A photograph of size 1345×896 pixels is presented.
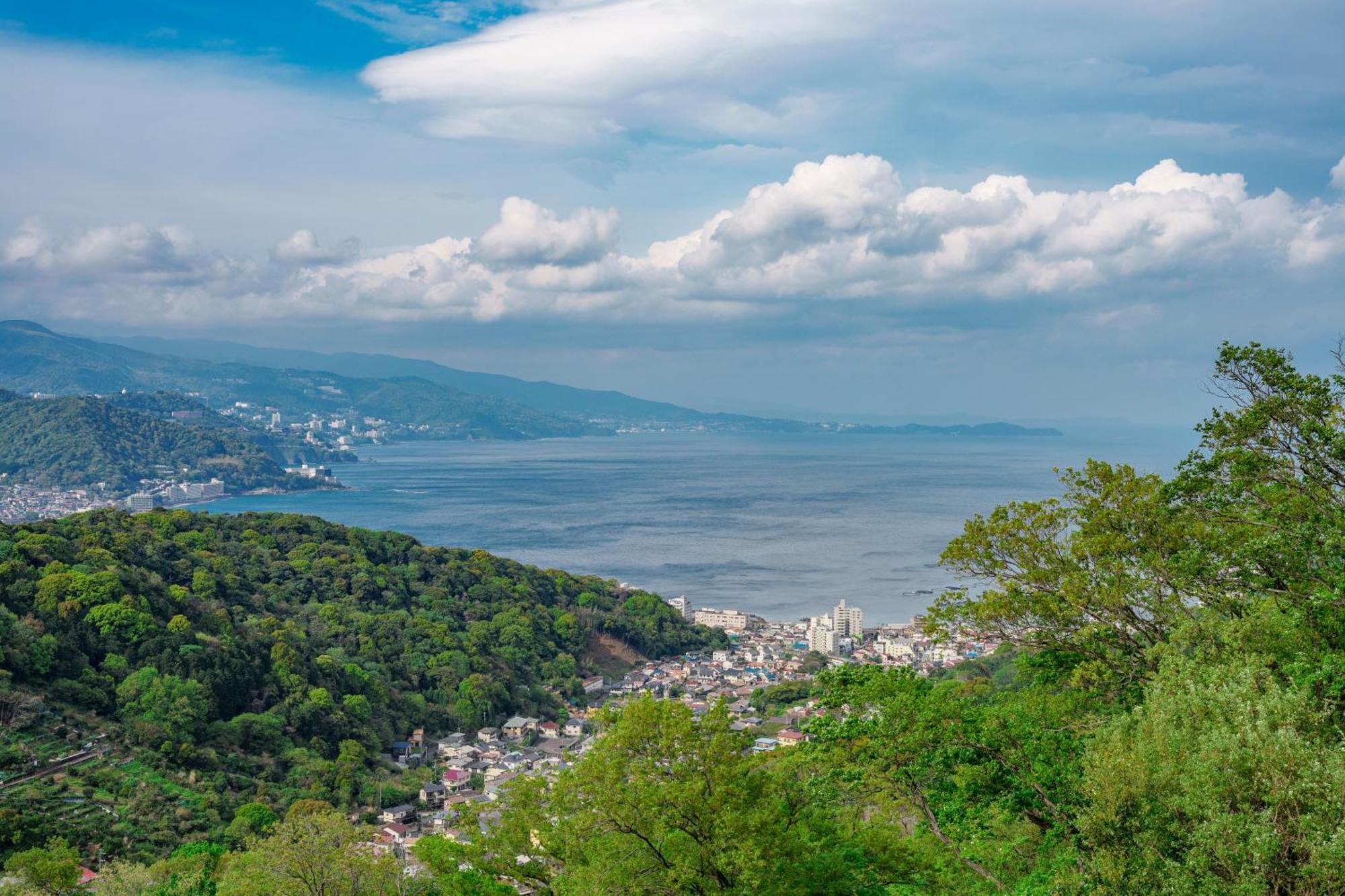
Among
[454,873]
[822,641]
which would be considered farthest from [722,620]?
[454,873]

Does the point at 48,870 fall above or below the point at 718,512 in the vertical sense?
above

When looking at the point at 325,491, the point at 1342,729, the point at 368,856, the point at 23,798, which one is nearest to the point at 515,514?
the point at 325,491

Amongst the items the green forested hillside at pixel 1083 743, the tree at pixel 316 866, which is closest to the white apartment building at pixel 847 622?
the green forested hillside at pixel 1083 743

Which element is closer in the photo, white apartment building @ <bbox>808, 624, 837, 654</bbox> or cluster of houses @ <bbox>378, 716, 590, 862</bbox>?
cluster of houses @ <bbox>378, 716, 590, 862</bbox>

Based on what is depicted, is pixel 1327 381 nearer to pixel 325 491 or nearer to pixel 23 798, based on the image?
pixel 23 798

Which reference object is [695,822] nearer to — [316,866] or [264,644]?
[316,866]

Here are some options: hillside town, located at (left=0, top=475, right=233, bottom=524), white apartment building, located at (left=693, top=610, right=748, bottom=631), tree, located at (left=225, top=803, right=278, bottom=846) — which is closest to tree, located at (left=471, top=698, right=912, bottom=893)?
tree, located at (left=225, top=803, right=278, bottom=846)

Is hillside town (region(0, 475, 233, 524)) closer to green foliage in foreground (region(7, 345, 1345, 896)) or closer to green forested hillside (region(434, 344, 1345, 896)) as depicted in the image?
green foliage in foreground (region(7, 345, 1345, 896))
